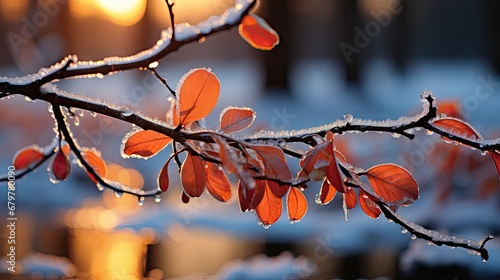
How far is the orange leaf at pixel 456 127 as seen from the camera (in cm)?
70

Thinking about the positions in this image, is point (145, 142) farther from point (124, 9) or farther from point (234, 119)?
point (124, 9)

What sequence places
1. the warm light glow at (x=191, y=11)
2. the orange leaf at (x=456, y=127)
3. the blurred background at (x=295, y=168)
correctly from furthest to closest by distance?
the warm light glow at (x=191, y=11)
the blurred background at (x=295, y=168)
the orange leaf at (x=456, y=127)

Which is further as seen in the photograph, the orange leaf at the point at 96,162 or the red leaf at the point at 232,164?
the orange leaf at the point at 96,162

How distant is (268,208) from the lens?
0.74 meters

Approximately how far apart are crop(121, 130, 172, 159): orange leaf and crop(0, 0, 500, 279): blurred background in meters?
0.23

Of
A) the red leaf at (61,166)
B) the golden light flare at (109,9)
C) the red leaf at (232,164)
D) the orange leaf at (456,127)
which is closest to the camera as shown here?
the red leaf at (232,164)

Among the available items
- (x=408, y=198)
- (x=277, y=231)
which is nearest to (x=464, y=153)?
(x=277, y=231)

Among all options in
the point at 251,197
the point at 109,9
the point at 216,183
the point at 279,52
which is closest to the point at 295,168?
the point at 279,52

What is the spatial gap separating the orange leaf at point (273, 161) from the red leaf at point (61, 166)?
16.6 inches

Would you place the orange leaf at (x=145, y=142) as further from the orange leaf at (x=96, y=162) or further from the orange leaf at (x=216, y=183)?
the orange leaf at (x=96, y=162)

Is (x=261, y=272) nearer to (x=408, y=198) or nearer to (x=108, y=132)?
(x=408, y=198)

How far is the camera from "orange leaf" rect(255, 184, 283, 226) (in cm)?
74

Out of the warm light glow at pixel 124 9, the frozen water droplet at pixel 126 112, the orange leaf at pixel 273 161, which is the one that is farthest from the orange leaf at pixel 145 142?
the warm light glow at pixel 124 9

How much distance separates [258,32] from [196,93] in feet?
0.44
